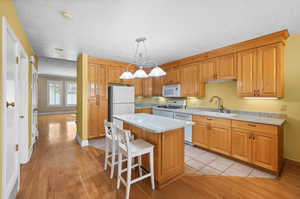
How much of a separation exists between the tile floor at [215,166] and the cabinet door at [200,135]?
0.73 ft

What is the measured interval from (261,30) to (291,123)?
180cm

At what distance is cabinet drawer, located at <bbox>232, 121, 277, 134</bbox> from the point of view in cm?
214

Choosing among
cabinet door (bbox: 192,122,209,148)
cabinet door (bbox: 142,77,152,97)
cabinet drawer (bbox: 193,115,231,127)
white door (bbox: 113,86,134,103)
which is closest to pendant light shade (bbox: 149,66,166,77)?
cabinet drawer (bbox: 193,115,231,127)

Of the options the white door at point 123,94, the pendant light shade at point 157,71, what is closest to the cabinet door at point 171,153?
the pendant light shade at point 157,71

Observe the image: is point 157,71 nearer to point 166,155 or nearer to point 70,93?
point 166,155

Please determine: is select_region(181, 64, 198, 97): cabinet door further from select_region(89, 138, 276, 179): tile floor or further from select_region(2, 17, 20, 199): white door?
select_region(2, 17, 20, 199): white door

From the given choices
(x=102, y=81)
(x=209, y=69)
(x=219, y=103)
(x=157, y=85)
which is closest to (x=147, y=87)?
(x=157, y=85)

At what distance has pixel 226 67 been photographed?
3.00m

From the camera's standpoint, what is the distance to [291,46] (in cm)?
243

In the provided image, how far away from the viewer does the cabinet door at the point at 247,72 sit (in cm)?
257

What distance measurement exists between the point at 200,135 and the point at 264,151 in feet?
3.93

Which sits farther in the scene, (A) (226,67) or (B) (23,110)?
(A) (226,67)

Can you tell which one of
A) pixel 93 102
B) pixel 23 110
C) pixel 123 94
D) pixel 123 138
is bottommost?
pixel 123 138

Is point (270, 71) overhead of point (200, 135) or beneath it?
overhead
